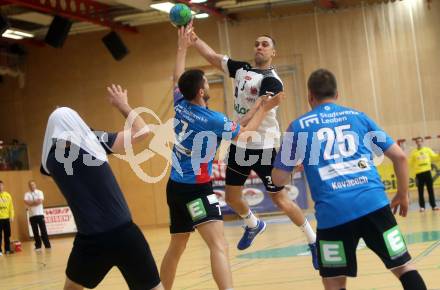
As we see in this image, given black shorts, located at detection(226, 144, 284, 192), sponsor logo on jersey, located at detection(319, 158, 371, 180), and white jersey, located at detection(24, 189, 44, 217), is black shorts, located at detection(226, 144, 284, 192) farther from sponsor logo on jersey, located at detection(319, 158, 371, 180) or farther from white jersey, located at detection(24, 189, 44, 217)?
white jersey, located at detection(24, 189, 44, 217)

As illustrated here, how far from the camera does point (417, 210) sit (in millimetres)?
19688

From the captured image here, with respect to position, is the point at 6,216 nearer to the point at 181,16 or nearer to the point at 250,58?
the point at 250,58

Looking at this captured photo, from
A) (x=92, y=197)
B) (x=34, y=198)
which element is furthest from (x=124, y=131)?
(x=34, y=198)

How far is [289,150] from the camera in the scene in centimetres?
505

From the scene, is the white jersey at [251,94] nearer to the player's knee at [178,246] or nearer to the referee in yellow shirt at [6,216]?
the player's knee at [178,246]

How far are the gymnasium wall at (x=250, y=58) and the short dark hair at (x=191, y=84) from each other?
18.3 meters

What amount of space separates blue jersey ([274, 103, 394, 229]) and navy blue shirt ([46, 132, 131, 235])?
1.28 meters

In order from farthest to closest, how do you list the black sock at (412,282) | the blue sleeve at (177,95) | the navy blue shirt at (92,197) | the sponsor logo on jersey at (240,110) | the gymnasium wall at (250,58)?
the gymnasium wall at (250,58) → the sponsor logo on jersey at (240,110) → the blue sleeve at (177,95) → the navy blue shirt at (92,197) → the black sock at (412,282)

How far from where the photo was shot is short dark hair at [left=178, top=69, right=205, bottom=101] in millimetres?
6711

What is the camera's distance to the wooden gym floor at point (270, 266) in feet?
27.4

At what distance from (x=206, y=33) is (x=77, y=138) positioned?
2164 centimetres

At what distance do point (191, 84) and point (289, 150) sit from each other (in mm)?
1934

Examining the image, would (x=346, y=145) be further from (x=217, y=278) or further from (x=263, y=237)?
(x=263, y=237)

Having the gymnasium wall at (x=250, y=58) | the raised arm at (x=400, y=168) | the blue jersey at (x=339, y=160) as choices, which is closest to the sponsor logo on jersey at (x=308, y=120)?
the blue jersey at (x=339, y=160)
